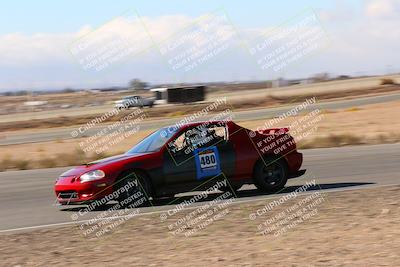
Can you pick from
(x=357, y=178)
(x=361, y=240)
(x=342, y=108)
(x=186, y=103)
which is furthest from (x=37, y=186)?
(x=186, y=103)

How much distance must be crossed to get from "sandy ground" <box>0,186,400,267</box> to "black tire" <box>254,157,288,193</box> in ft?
5.63

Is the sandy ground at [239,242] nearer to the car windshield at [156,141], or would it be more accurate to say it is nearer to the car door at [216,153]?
the car door at [216,153]

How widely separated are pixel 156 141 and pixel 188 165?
746mm

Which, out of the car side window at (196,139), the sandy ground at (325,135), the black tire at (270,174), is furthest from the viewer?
the sandy ground at (325,135)

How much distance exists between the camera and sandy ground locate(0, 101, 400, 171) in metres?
A: 25.6

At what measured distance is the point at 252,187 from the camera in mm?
14133

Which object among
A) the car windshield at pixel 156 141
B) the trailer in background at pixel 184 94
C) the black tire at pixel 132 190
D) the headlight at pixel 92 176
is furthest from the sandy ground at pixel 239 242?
the trailer in background at pixel 184 94

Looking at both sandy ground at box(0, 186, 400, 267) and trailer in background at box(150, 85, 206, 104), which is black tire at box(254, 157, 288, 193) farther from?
trailer in background at box(150, 85, 206, 104)

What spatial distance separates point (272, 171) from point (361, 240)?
496 centimetres

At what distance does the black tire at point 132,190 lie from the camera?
11.7m

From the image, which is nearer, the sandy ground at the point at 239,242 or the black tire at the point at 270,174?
the sandy ground at the point at 239,242

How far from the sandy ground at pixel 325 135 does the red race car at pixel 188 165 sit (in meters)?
10.7

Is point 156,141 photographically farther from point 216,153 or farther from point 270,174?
point 270,174

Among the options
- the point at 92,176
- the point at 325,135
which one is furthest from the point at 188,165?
the point at 325,135
